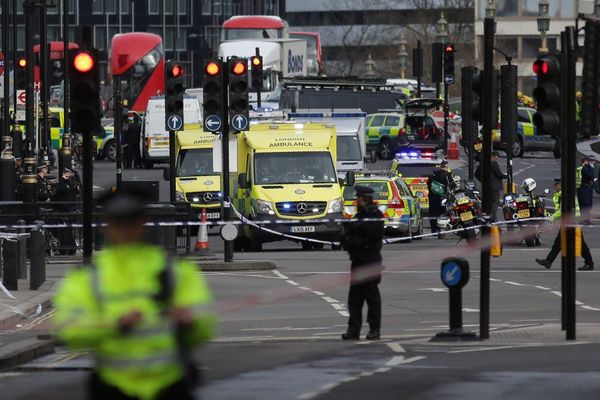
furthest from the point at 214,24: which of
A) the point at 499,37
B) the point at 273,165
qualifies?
the point at 273,165

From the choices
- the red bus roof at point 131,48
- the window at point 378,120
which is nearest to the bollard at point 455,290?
the window at point 378,120

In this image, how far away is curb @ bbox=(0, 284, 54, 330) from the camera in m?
20.5

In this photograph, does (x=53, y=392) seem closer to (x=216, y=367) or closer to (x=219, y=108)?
(x=216, y=367)

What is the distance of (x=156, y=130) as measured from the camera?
62562mm

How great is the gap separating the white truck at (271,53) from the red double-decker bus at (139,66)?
6021 millimetres

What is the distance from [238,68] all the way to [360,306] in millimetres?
11061

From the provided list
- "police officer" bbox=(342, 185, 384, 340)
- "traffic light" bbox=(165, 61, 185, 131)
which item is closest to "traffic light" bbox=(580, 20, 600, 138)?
"police officer" bbox=(342, 185, 384, 340)

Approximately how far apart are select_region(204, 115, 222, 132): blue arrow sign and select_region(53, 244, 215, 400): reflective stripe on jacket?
70.3 ft

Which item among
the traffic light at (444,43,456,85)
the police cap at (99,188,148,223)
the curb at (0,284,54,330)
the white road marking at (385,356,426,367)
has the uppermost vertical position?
the traffic light at (444,43,456,85)

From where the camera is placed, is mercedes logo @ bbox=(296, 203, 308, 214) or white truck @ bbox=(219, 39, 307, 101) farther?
white truck @ bbox=(219, 39, 307, 101)

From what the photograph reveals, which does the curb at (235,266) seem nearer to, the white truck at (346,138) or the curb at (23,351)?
the curb at (23,351)

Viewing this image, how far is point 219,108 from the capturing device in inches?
1135

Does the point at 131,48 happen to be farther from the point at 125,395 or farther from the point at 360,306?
the point at 125,395

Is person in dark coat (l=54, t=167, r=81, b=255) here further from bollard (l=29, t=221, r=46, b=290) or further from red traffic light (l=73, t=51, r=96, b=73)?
red traffic light (l=73, t=51, r=96, b=73)
